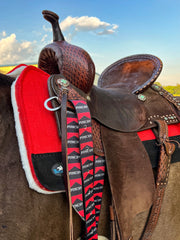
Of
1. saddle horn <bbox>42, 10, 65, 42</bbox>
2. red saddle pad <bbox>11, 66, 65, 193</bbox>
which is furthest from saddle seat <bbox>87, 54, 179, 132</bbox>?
saddle horn <bbox>42, 10, 65, 42</bbox>

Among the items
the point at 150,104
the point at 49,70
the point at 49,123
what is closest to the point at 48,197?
the point at 49,123

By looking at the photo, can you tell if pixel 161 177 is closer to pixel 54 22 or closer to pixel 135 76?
pixel 135 76

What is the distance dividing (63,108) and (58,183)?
29cm

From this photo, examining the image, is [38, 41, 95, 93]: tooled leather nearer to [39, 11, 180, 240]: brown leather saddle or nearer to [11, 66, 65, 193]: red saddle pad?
[39, 11, 180, 240]: brown leather saddle

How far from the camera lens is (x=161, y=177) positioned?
3.68 ft

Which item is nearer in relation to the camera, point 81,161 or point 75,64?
point 81,161

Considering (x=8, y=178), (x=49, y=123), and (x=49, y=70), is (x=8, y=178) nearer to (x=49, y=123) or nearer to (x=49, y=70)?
(x=49, y=123)

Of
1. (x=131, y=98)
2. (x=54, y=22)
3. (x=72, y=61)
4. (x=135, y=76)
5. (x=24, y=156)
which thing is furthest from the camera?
(x=135, y=76)

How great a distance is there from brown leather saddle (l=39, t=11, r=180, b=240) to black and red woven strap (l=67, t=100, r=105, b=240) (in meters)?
0.05

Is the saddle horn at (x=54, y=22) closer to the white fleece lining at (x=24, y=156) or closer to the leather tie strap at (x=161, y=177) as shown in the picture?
the white fleece lining at (x=24, y=156)

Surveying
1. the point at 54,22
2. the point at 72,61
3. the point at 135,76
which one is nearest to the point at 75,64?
the point at 72,61

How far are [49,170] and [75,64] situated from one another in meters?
0.51

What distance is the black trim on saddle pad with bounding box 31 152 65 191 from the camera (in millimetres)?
737

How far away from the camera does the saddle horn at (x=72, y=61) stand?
98 centimetres
